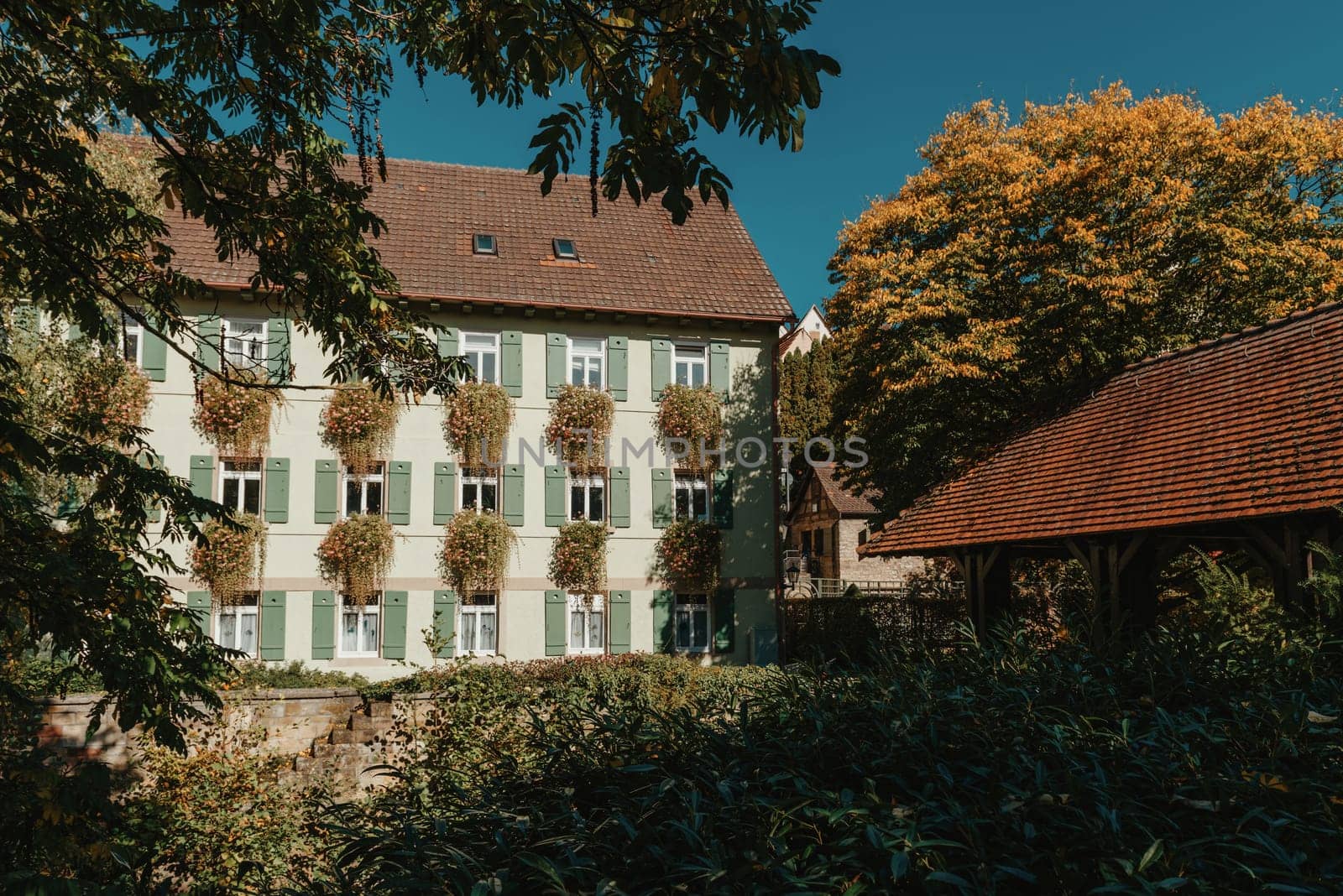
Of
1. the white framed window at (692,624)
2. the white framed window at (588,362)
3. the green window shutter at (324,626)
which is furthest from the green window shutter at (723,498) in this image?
the green window shutter at (324,626)

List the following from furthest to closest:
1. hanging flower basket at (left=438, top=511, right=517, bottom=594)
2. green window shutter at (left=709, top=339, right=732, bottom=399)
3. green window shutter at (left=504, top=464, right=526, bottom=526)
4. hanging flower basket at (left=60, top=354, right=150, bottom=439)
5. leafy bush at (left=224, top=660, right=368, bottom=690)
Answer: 1. green window shutter at (left=709, top=339, right=732, bottom=399)
2. green window shutter at (left=504, top=464, right=526, bottom=526)
3. hanging flower basket at (left=438, top=511, right=517, bottom=594)
4. leafy bush at (left=224, top=660, right=368, bottom=690)
5. hanging flower basket at (left=60, top=354, right=150, bottom=439)

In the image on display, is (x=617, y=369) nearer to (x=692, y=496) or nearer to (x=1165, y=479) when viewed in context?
(x=692, y=496)

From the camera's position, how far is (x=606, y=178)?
382 centimetres

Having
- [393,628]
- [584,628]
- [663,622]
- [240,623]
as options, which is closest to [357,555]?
[393,628]

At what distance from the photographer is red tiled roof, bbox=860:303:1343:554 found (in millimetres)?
9852

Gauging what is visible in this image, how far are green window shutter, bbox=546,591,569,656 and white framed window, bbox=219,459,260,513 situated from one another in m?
5.69

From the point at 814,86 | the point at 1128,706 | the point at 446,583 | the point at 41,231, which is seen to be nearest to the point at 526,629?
the point at 446,583

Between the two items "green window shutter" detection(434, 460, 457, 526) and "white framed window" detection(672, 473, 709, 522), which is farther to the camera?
"white framed window" detection(672, 473, 709, 522)

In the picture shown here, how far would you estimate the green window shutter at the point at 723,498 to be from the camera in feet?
67.7

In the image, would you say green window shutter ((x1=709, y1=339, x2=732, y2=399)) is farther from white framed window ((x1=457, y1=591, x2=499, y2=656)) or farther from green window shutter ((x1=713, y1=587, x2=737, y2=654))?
white framed window ((x1=457, y1=591, x2=499, y2=656))

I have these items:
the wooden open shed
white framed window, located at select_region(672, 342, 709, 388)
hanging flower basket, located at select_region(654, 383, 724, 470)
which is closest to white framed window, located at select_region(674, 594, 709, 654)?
hanging flower basket, located at select_region(654, 383, 724, 470)

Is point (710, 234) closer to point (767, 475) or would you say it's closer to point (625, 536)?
point (767, 475)

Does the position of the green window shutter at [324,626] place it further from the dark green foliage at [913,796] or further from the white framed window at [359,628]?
the dark green foliage at [913,796]

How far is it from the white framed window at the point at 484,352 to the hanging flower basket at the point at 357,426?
1.84 metres
